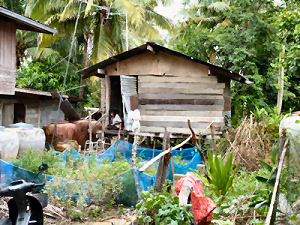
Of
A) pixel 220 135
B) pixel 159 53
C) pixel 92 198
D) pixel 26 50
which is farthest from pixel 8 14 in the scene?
pixel 26 50

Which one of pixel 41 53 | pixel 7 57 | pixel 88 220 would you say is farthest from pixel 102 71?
pixel 41 53

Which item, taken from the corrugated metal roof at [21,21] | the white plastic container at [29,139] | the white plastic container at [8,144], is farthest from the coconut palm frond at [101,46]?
the white plastic container at [8,144]

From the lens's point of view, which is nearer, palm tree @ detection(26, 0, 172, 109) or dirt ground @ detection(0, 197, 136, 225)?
dirt ground @ detection(0, 197, 136, 225)

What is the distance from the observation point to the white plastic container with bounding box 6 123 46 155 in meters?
10.1

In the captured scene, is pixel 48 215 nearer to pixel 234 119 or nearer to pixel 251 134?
pixel 251 134

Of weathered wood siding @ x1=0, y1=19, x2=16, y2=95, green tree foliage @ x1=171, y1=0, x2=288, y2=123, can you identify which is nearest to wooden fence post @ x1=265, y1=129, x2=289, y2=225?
weathered wood siding @ x1=0, y1=19, x2=16, y2=95

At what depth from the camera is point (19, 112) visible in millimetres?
16016

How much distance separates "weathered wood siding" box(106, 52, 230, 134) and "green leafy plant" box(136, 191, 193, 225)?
7965mm

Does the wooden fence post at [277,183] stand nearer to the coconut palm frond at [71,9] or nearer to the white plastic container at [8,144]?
the white plastic container at [8,144]

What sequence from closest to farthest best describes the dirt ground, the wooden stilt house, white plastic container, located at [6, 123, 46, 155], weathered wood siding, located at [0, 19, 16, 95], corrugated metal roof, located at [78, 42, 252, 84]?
the dirt ground → white plastic container, located at [6, 123, 46, 155] → weathered wood siding, located at [0, 19, 16, 95] → corrugated metal roof, located at [78, 42, 252, 84] → the wooden stilt house

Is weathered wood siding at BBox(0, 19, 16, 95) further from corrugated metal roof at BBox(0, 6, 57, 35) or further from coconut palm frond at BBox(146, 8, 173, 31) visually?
coconut palm frond at BBox(146, 8, 173, 31)

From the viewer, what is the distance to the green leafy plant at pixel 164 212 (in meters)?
3.44

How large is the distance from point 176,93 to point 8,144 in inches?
230

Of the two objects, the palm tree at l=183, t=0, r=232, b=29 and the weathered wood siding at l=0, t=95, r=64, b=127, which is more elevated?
the palm tree at l=183, t=0, r=232, b=29
